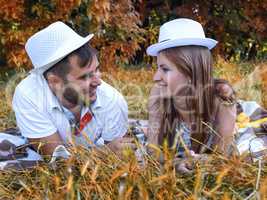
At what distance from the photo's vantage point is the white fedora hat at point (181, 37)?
2.97 metres

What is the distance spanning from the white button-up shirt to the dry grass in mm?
636

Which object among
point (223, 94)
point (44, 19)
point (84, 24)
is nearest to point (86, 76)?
point (223, 94)

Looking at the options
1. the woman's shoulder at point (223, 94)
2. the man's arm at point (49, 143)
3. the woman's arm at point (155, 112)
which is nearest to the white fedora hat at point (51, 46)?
the man's arm at point (49, 143)

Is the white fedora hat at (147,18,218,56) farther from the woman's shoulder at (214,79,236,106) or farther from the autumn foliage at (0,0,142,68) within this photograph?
the autumn foliage at (0,0,142,68)

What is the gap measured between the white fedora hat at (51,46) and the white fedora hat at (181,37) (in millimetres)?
411

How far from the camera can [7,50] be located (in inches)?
231

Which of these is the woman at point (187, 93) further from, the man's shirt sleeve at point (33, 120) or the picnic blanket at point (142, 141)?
the man's shirt sleeve at point (33, 120)

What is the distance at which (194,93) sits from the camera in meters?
3.00

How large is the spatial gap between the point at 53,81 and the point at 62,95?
0.10 m

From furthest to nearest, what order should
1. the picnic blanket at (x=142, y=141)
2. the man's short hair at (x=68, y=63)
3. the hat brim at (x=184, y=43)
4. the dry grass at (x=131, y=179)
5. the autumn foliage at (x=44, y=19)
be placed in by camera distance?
the autumn foliage at (x=44, y=19) < the man's short hair at (x=68, y=63) < the hat brim at (x=184, y=43) < the picnic blanket at (x=142, y=141) < the dry grass at (x=131, y=179)

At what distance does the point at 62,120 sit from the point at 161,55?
0.68 meters

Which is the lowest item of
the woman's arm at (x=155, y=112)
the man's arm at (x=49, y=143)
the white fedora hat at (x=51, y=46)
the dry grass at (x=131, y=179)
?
the man's arm at (x=49, y=143)

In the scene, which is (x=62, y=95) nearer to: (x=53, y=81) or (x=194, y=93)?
(x=53, y=81)

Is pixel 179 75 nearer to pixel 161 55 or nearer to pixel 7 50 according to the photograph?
pixel 161 55
